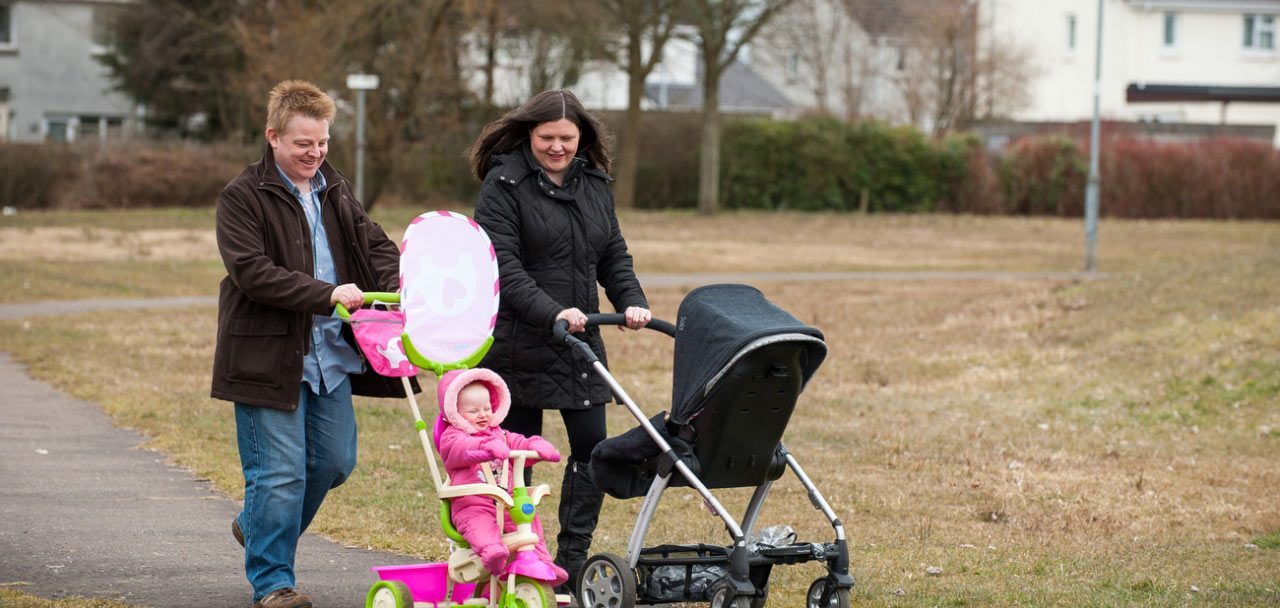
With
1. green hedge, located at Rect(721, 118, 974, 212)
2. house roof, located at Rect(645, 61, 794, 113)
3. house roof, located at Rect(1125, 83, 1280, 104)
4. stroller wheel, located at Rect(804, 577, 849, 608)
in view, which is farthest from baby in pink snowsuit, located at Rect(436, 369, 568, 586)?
house roof, located at Rect(645, 61, 794, 113)

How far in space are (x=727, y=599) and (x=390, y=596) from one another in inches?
47.8

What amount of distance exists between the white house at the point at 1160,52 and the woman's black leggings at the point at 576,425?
53057mm

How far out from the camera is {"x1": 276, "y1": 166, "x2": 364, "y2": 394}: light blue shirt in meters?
5.68

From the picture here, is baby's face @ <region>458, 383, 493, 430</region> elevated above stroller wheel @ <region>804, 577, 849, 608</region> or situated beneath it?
elevated above

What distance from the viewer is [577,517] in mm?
6004

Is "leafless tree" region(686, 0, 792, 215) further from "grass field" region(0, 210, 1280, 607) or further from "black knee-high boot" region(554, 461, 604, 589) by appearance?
"black knee-high boot" region(554, 461, 604, 589)

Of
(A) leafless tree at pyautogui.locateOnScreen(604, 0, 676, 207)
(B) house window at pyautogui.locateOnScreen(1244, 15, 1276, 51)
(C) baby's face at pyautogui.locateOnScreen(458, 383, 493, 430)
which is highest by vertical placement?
(B) house window at pyautogui.locateOnScreen(1244, 15, 1276, 51)

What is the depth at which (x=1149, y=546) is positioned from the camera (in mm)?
7770

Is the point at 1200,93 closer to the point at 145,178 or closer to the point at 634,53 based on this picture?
the point at 634,53

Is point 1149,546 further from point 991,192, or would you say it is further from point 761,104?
point 761,104

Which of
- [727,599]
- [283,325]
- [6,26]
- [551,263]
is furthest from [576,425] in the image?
[6,26]

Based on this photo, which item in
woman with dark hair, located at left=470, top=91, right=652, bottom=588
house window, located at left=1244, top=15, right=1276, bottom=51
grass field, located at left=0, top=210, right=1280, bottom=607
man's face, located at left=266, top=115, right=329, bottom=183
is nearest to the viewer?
man's face, located at left=266, top=115, right=329, bottom=183

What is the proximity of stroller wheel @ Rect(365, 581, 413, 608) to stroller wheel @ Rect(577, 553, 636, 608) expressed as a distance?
2.22 feet

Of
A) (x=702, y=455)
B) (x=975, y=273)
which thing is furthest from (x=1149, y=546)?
(x=975, y=273)
